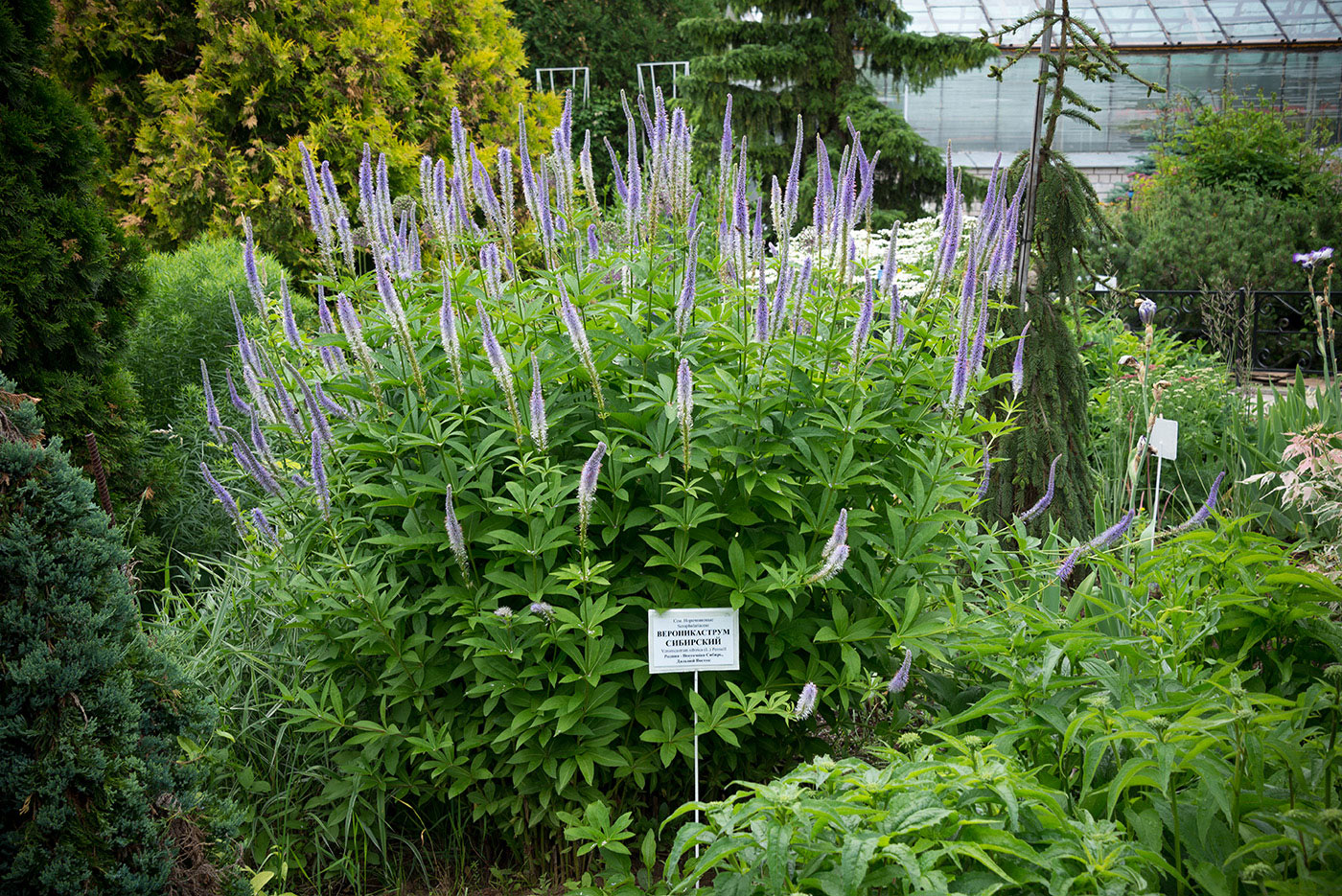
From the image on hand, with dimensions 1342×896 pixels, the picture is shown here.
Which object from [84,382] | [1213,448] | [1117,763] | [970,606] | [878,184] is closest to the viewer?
[1117,763]

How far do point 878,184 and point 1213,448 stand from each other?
Answer: 7.34 meters

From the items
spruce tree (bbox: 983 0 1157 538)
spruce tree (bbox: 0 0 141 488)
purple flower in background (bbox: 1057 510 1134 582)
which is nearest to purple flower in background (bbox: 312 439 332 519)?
spruce tree (bbox: 0 0 141 488)

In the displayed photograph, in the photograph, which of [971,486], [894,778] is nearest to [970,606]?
[971,486]

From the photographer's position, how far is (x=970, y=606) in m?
3.23

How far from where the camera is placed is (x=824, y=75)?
1183 cm

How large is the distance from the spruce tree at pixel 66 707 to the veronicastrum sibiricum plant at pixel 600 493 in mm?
582

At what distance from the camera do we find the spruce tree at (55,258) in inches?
148

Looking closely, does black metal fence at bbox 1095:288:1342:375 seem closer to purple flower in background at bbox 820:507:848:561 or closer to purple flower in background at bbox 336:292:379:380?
purple flower in background at bbox 820:507:848:561

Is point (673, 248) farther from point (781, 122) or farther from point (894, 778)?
point (781, 122)

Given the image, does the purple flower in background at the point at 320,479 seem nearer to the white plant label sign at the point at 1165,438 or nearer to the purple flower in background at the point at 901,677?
the purple flower in background at the point at 901,677

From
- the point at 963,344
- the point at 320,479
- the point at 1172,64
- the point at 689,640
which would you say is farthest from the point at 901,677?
the point at 1172,64

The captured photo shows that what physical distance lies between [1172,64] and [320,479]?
24335 millimetres

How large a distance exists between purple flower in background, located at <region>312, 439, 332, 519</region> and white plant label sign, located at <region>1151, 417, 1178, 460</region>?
3.38 metres

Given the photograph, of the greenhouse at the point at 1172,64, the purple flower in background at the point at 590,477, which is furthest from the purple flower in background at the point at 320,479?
the greenhouse at the point at 1172,64
